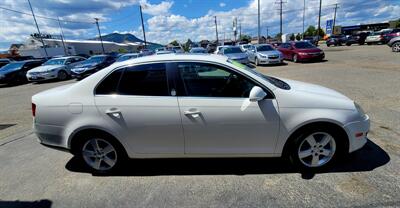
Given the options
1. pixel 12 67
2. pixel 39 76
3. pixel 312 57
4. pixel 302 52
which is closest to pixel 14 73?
pixel 12 67

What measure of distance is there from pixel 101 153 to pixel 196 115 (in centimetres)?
150

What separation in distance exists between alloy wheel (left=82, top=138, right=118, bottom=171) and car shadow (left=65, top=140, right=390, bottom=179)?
0.65ft

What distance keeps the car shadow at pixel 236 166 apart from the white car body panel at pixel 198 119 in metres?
0.29

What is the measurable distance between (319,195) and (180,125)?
179 centimetres

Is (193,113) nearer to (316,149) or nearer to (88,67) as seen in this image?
(316,149)

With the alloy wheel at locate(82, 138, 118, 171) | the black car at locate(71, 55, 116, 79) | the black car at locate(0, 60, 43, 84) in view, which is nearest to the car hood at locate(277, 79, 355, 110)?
the alloy wheel at locate(82, 138, 118, 171)

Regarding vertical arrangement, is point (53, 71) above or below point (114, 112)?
below

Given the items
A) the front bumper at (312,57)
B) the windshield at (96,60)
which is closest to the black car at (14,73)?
the windshield at (96,60)

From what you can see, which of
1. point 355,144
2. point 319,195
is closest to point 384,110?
point 355,144

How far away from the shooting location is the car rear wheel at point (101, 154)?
11.5 feet

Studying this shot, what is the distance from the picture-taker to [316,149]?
3316mm

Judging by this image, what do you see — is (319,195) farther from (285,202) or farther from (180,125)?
(180,125)

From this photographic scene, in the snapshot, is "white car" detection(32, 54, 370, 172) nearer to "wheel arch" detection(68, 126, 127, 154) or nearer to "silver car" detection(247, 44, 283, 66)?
"wheel arch" detection(68, 126, 127, 154)

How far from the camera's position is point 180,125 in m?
3.22
